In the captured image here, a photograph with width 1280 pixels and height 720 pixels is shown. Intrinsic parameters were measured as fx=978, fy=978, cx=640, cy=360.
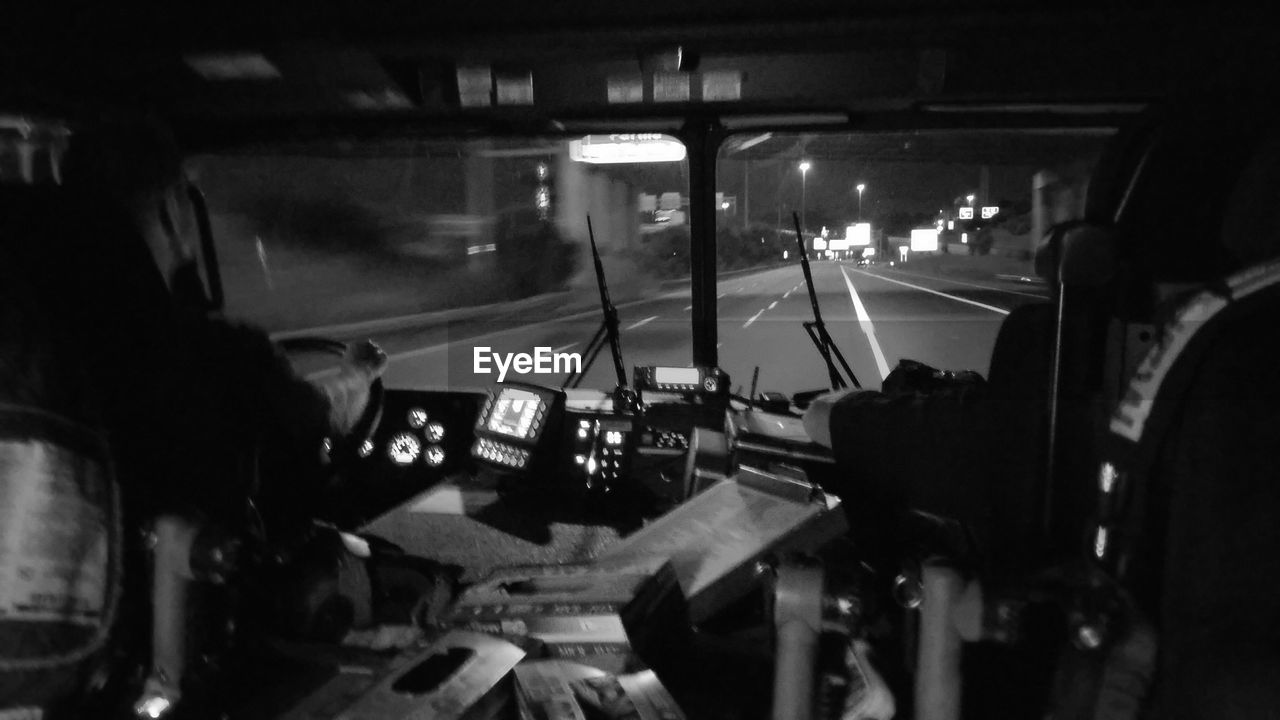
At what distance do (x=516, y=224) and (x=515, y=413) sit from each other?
79 cm

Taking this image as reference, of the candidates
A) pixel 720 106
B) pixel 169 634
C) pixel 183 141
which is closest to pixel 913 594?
pixel 169 634

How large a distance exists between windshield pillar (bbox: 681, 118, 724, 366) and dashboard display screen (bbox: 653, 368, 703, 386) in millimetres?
163

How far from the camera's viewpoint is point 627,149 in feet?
11.9

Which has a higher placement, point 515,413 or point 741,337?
point 515,413

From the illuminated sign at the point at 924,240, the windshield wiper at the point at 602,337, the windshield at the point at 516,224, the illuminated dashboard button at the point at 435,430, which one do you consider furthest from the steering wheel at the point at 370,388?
the illuminated sign at the point at 924,240

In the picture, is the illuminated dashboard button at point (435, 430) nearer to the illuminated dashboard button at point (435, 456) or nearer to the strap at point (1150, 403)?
the illuminated dashboard button at point (435, 456)

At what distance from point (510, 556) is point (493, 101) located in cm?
171

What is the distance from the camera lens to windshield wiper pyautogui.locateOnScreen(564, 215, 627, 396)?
11.7 feet

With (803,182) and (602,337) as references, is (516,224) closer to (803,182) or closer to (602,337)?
(602,337)

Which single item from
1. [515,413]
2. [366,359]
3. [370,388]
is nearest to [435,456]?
[515,413]

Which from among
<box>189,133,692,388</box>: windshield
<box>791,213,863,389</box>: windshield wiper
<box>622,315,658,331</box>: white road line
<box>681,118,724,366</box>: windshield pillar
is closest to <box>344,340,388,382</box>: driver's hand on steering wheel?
<box>189,133,692,388</box>: windshield

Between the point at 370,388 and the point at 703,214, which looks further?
the point at 703,214

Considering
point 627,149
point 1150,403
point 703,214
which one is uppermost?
point 627,149

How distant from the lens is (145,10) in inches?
122
